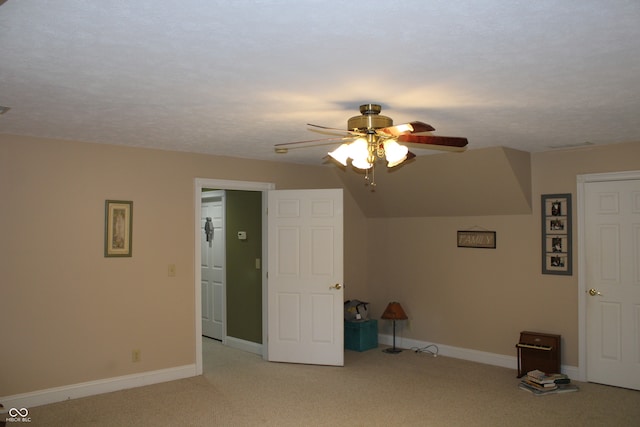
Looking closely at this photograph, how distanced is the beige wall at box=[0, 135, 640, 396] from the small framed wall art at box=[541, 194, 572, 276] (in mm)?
86

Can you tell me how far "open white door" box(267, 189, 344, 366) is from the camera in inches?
244

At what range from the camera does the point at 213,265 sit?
7.73 meters

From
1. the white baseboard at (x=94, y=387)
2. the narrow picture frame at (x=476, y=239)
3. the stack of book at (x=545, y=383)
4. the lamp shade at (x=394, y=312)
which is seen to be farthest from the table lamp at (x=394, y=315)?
the white baseboard at (x=94, y=387)

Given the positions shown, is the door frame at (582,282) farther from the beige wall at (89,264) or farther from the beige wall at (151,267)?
the beige wall at (89,264)

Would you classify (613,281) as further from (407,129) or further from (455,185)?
(407,129)

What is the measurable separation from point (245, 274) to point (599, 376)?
13.4ft

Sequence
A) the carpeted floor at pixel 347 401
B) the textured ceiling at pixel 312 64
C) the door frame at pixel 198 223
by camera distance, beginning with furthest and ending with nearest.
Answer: the door frame at pixel 198 223
the carpeted floor at pixel 347 401
the textured ceiling at pixel 312 64

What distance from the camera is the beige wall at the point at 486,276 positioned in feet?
18.8

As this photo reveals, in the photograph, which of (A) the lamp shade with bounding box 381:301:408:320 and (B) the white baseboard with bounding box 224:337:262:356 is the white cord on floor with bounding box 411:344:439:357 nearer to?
(A) the lamp shade with bounding box 381:301:408:320

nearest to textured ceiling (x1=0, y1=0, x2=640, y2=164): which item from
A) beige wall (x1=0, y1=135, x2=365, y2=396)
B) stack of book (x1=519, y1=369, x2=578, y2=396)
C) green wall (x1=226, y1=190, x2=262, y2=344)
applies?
beige wall (x1=0, y1=135, x2=365, y2=396)

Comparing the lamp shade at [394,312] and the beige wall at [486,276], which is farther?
the lamp shade at [394,312]

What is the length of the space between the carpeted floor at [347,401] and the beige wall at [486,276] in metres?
0.57

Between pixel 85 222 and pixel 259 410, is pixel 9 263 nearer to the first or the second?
pixel 85 222

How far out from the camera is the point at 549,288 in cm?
589
